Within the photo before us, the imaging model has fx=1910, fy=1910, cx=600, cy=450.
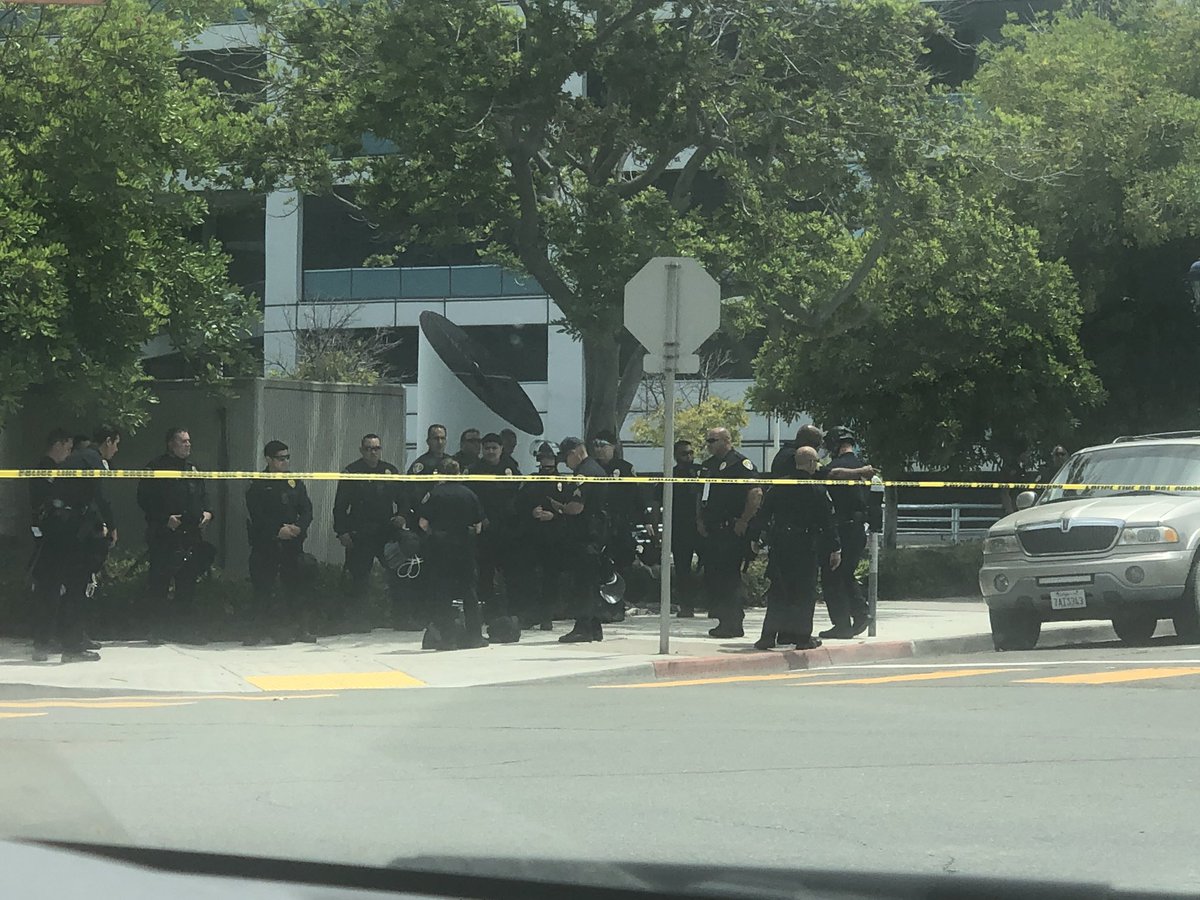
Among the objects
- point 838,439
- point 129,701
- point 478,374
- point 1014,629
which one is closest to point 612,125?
point 478,374

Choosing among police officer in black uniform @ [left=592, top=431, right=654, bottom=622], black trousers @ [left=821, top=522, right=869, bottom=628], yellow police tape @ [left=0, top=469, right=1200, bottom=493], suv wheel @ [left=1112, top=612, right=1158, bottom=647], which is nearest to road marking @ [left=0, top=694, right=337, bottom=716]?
yellow police tape @ [left=0, top=469, right=1200, bottom=493]

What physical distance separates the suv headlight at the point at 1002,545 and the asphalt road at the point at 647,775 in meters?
3.59

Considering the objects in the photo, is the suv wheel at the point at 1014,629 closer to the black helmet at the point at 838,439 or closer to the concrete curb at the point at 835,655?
the concrete curb at the point at 835,655

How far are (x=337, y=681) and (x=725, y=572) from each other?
14.5 feet

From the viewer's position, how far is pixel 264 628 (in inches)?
627

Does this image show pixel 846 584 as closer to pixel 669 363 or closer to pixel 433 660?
pixel 669 363

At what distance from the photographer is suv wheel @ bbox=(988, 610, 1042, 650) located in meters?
16.1

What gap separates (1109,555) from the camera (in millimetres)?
15336

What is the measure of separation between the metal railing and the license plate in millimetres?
20560

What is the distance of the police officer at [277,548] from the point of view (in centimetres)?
1584

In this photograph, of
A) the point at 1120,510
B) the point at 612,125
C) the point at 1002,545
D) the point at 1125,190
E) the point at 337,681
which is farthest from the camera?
the point at 1125,190

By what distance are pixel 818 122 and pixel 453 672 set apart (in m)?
8.01

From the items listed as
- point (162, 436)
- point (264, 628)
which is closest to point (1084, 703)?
point (264, 628)

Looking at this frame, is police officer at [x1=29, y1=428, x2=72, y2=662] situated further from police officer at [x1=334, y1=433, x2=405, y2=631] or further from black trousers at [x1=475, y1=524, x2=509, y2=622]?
black trousers at [x1=475, y1=524, x2=509, y2=622]
